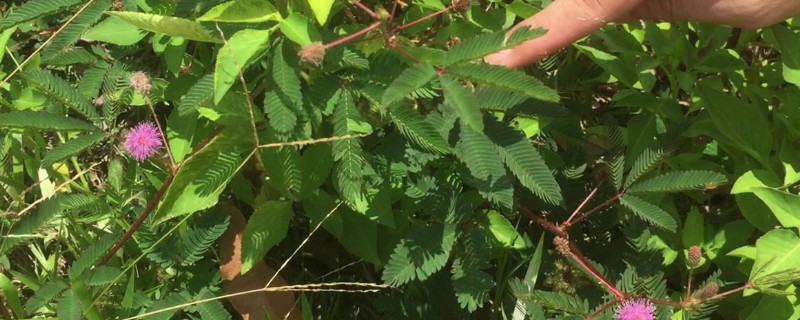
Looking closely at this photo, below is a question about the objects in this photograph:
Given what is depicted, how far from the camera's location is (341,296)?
2.35 meters

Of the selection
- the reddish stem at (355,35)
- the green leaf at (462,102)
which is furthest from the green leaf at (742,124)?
the reddish stem at (355,35)

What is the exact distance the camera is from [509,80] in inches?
59.5

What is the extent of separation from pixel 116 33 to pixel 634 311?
1292mm

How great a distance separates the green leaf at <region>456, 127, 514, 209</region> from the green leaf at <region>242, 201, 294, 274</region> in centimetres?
44

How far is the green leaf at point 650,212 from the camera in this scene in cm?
183

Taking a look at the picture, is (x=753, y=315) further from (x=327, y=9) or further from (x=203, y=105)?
(x=203, y=105)

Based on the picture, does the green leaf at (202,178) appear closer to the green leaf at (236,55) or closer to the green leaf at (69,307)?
the green leaf at (236,55)

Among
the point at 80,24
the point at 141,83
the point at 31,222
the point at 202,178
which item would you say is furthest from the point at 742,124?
the point at 31,222

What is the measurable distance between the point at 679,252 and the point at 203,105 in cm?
120

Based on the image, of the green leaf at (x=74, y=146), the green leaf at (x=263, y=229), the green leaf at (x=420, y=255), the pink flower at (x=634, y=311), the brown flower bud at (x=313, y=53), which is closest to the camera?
the brown flower bud at (x=313, y=53)

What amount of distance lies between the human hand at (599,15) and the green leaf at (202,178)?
58 cm

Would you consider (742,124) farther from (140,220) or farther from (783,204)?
(140,220)

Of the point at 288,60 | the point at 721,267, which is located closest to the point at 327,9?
the point at 288,60

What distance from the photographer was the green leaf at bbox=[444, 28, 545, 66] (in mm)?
1490
